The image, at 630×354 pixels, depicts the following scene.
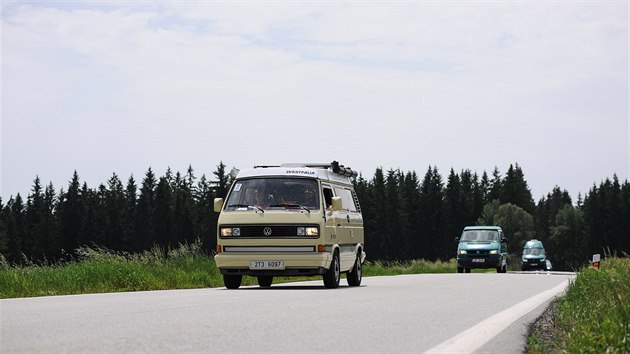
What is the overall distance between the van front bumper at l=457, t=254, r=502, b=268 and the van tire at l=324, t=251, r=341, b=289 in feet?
69.6

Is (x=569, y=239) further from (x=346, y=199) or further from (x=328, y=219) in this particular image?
(x=328, y=219)

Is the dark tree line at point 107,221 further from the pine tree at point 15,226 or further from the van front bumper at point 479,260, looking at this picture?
the van front bumper at point 479,260

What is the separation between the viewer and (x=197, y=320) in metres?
10.5

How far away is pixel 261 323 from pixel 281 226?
8.22m

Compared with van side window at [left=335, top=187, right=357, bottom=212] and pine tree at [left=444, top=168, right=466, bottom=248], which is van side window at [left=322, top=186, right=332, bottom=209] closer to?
van side window at [left=335, top=187, right=357, bottom=212]

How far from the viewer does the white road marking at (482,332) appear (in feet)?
27.9

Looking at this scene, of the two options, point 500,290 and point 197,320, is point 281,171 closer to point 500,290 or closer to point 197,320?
point 500,290

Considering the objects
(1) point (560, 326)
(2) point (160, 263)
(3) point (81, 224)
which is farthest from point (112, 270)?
(3) point (81, 224)

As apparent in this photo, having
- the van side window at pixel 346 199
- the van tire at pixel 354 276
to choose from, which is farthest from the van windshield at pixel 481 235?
the van tire at pixel 354 276

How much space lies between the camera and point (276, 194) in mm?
19031

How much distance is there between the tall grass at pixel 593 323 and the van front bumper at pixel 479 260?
2553 cm

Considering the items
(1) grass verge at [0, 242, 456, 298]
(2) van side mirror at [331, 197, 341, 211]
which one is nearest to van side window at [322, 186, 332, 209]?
(2) van side mirror at [331, 197, 341, 211]

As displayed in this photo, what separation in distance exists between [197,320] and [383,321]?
2014mm

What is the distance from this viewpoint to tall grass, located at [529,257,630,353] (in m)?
8.11
